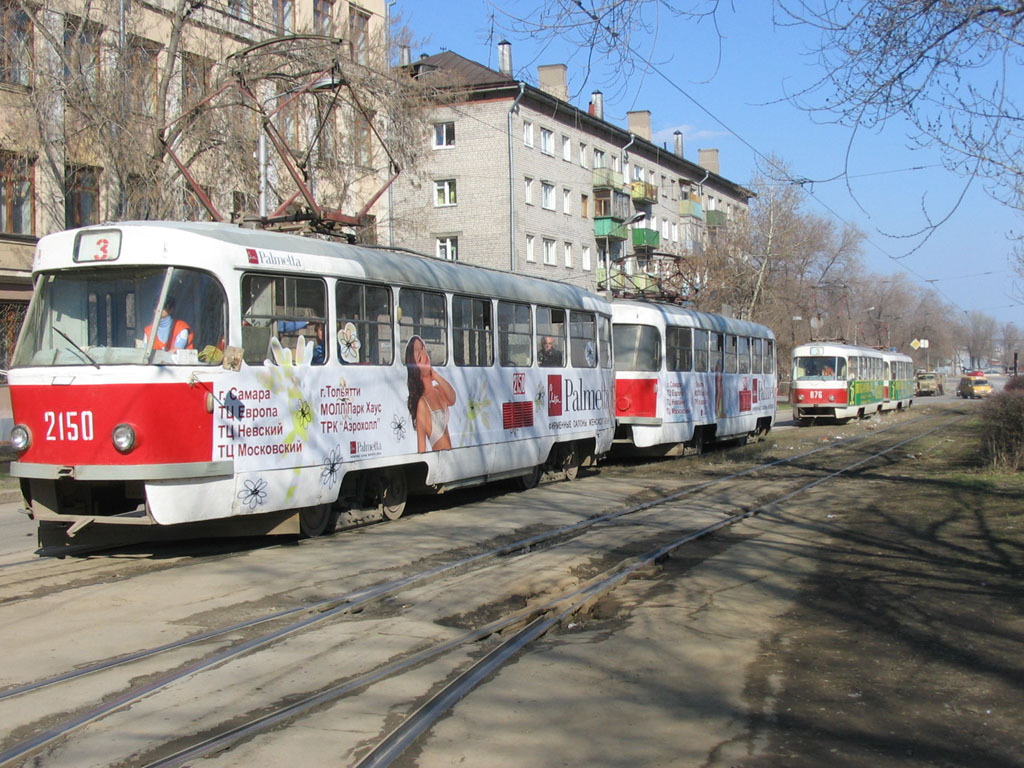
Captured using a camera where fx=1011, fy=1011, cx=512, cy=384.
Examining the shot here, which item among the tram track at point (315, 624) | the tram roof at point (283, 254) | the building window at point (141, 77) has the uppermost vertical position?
the building window at point (141, 77)

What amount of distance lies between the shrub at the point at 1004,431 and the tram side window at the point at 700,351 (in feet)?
17.6

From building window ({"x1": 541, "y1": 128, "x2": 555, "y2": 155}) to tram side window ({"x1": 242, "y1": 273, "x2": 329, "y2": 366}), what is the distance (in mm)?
38000

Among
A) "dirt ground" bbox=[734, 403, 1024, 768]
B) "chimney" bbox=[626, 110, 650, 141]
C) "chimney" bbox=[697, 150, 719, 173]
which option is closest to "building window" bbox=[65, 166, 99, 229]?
"dirt ground" bbox=[734, 403, 1024, 768]

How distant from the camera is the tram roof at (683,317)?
18.7 m

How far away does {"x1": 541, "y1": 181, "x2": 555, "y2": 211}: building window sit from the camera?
46469 millimetres

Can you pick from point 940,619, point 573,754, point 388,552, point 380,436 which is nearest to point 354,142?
point 380,436

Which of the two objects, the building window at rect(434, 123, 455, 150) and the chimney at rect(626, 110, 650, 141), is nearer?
the building window at rect(434, 123, 455, 150)

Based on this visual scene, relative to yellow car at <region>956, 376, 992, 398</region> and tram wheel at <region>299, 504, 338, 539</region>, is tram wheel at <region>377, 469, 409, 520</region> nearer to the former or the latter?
tram wheel at <region>299, 504, 338, 539</region>

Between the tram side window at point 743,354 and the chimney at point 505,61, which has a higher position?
the chimney at point 505,61

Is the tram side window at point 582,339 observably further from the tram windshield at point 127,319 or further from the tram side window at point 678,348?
the tram windshield at point 127,319

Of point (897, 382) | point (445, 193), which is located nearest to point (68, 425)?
point (445, 193)

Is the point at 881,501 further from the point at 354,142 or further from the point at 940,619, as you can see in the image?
the point at 354,142

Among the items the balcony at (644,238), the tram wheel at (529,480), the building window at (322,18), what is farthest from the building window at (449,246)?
the tram wheel at (529,480)

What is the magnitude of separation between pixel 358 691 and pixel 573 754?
4.47 ft
